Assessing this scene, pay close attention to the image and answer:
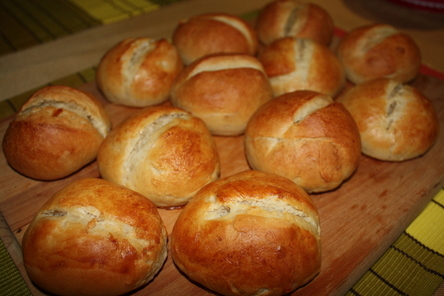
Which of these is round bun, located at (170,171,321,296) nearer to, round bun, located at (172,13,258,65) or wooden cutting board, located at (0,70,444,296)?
wooden cutting board, located at (0,70,444,296)

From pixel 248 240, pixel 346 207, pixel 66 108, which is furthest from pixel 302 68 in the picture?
pixel 66 108

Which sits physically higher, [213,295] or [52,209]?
[52,209]

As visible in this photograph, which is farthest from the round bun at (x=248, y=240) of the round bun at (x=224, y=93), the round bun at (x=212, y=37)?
the round bun at (x=212, y=37)

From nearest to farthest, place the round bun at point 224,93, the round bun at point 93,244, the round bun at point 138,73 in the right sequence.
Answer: the round bun at point 93,244
the round bun at point 224,93
the round bun at point 138,73

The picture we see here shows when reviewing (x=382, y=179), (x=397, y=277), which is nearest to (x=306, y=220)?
(x=397, y=277)

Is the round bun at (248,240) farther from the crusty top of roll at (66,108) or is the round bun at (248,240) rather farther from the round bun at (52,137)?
the crusty top of roll at (66,108)

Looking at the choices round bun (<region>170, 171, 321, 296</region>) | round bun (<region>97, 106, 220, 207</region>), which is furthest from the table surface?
round bun (<region>170, 171, 321, 296</region>)

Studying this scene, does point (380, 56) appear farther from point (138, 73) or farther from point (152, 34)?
point (152, 34)

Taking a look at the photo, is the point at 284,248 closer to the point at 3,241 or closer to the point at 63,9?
the point at 3,241
